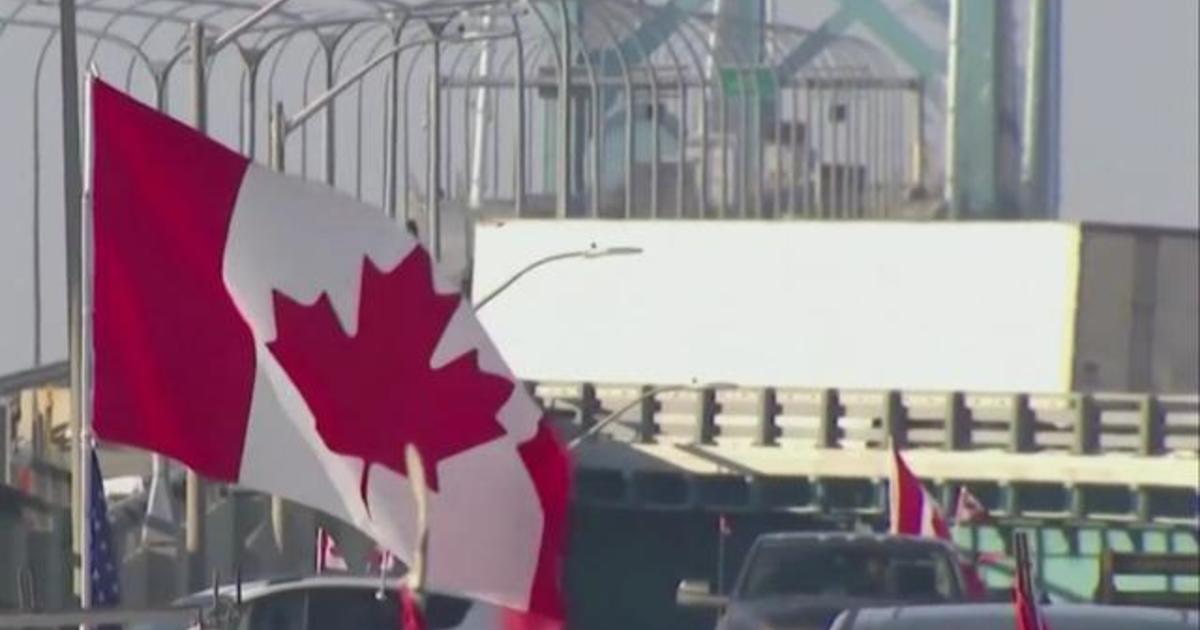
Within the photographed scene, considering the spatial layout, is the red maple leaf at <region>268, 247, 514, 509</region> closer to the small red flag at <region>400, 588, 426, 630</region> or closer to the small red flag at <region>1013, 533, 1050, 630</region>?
the small red flag at <region>400, 588, 426, 630</region>

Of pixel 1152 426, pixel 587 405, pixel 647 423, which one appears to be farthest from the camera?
pixel 647 423

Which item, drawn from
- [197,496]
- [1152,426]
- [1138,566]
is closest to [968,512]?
[1152,426]

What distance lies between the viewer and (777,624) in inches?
916

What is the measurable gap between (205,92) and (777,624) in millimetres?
12046

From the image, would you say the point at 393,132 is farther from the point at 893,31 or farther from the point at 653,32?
the point at 893,31

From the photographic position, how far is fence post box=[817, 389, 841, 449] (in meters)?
57.4

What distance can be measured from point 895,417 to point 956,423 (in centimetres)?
98

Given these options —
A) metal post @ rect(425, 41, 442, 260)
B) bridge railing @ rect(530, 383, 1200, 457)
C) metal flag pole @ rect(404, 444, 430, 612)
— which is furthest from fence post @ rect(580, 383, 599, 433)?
metal flag pole @ rect(404, 444, 430, 612)

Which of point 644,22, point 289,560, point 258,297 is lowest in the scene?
point 289,560

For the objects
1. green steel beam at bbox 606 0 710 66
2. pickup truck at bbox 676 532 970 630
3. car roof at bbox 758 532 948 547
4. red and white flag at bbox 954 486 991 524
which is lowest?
red and white flag at bbox 954 486 991 524

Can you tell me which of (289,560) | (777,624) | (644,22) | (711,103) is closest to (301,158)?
(289,560)

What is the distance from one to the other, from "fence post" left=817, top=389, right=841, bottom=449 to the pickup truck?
3135 centimetres

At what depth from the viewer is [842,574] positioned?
25156 millimetres

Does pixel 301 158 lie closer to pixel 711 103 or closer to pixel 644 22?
pixel 644 22
